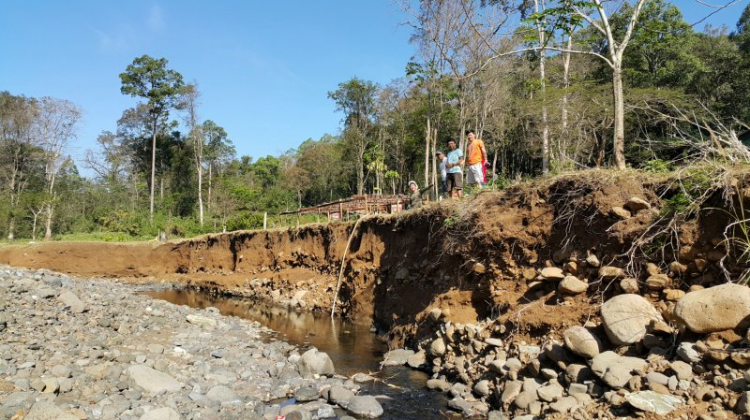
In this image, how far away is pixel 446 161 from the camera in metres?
12.1

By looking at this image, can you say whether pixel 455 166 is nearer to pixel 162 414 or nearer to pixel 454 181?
pixel 454 181

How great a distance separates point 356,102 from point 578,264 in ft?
109

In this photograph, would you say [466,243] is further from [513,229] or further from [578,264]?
[578,264]

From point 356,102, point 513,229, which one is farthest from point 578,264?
point 356,102

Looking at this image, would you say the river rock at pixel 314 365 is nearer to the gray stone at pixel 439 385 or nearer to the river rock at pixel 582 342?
the gray stone at pixel 439 385

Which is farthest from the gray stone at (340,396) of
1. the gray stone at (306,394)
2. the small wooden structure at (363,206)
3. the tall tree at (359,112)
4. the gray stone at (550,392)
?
the tall tree at (359,112)

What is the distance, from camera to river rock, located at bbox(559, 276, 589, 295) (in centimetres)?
708

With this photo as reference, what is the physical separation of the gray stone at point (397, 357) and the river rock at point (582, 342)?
376 centimetres

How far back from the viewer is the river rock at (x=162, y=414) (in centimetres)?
582

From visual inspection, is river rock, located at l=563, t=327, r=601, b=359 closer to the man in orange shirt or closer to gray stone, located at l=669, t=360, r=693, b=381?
gray stone, located at l=669, t=360, r=693, b=381

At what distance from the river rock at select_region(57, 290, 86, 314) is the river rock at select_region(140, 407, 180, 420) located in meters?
4.87

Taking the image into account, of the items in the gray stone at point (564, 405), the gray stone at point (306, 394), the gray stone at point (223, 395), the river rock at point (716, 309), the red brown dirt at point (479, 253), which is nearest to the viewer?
the river rock at point (716, 309)

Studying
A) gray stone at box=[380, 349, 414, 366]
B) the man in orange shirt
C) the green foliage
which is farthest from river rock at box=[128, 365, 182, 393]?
the green foliage

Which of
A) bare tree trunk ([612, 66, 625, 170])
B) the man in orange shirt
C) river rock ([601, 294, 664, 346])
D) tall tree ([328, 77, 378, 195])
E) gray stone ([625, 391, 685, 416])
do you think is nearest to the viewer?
gray stone ([625, 391, 685, 416])
